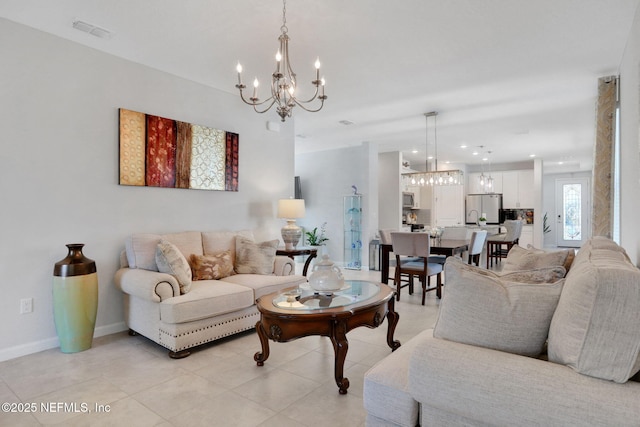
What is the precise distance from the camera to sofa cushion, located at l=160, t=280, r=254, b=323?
284 centimetres

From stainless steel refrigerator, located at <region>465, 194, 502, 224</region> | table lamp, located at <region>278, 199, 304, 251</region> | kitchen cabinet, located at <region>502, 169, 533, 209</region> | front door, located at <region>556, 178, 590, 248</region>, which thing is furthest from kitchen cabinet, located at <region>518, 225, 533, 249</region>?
table lamp, located at <region>278, 199, 304, 251</region>

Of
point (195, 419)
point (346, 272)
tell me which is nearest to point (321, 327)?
point (195, 419)

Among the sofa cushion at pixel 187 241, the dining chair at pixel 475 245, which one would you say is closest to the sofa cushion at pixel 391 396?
the sofa cushion at pixel 187 241

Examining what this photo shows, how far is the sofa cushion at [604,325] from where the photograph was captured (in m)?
1.06

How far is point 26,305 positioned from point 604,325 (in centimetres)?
383

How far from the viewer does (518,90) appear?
14.1 ft

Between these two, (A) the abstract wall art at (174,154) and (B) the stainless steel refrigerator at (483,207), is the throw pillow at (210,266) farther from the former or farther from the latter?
(B) the stainless steel refrigerator at (483,207)

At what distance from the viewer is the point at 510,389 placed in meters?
1.16

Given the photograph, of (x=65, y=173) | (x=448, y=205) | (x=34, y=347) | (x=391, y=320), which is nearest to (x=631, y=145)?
(x=391, y=320)

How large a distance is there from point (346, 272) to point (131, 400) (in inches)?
198

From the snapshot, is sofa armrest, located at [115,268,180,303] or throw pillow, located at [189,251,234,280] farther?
throw pillow, located at [189,251,234,280]

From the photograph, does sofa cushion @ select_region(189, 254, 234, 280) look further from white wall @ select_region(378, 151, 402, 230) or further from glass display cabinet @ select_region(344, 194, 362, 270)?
white wall @ select_region(378, 151, 402, 230)

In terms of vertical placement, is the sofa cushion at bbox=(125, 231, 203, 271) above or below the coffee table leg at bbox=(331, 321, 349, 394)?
above

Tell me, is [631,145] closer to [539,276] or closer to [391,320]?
[539,276]
